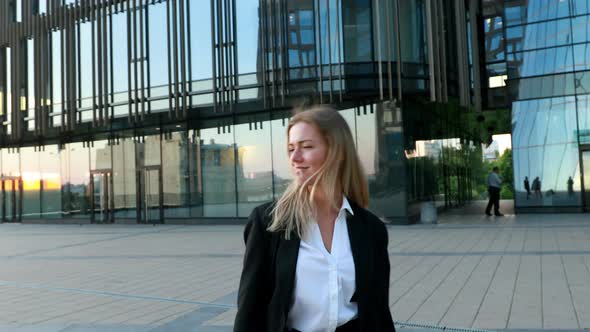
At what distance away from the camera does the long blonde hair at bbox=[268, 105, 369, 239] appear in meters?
A: 1.70

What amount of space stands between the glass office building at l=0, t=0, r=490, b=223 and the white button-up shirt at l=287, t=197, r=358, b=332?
545 inches

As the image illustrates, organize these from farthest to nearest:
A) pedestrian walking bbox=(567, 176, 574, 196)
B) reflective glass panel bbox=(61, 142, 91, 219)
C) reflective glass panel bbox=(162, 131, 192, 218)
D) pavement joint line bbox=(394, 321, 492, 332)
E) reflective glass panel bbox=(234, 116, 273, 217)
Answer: reflective glass panel bbox=(61, 142, 91, 219)
reflective glass panel bbox=(162, 131, 192, 218)
reflective glass panel bbox=(234, 116, 273, 217)
pedestrian walking bbox=(567, 176, 574, 196)
pavement joint line bbox=(394, 321, 492, 332)

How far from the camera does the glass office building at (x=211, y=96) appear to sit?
16.4m

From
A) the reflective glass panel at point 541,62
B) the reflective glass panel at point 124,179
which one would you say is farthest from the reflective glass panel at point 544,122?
the reflective glass panel at point 124,179

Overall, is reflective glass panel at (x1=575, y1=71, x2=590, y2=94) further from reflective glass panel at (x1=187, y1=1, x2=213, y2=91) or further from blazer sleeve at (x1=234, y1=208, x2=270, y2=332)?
blazer sleeve at (x1=234, y1=208, x2=270, y2=332)

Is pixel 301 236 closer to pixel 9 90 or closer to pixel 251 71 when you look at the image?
pixel 251 71

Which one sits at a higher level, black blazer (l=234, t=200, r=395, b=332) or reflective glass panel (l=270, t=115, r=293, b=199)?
reflective glass panel (l=270, t=115, r=293, b=199)

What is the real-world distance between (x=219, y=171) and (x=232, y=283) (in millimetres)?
12116

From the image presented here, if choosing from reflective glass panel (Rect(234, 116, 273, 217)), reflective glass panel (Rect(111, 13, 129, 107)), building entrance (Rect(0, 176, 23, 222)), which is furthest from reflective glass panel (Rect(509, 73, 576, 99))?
building entrance (Rect(0, 176, 23, 222))

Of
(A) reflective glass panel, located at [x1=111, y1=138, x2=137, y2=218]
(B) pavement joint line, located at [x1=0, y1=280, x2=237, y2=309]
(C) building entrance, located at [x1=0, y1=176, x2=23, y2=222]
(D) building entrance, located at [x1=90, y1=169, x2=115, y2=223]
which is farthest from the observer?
(C) building entrance, located at [x1=0, y1=176, x2=23, y2=222]

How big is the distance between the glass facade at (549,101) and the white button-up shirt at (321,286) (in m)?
19.1

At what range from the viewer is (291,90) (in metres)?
16.8

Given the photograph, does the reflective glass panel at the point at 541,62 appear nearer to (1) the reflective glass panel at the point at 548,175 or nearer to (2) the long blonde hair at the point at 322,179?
(1) the reflective glass panel at the point at 548,175

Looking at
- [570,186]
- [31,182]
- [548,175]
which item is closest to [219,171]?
[31,182]
